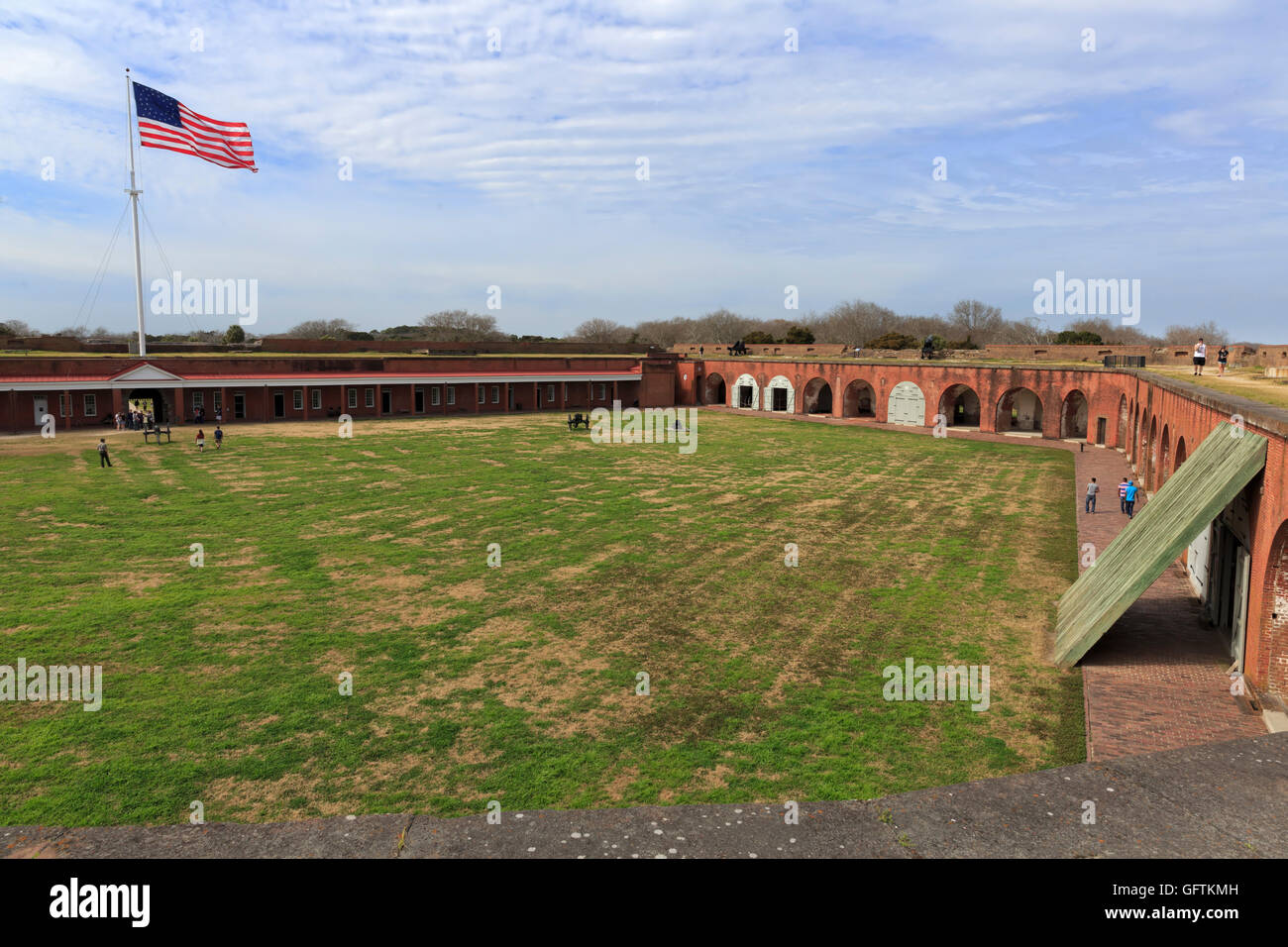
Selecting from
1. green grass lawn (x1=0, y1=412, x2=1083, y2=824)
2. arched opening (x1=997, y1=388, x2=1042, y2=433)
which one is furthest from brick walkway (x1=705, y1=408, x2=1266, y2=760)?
arched opening (x1=997, y1=388, x2=1042, y2=433)

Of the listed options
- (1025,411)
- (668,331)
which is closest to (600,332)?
(668,331)

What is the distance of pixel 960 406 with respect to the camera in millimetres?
46781

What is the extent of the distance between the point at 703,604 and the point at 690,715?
4247 mm

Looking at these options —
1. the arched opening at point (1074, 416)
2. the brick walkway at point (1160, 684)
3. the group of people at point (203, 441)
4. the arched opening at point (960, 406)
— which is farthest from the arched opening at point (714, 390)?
the brick walkway at point (1160, 684)

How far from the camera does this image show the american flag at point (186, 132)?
35.1 metres

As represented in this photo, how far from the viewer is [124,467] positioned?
2697 centimetres

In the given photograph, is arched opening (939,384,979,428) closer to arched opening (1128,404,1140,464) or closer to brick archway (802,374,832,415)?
brick archway (802,374,832,415)

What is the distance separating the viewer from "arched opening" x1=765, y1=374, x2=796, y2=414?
5212 cm

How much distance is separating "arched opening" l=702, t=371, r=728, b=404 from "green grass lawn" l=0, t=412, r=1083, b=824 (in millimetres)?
33328

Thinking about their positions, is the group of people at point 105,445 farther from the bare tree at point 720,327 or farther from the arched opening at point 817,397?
the bare tree at point 720,327

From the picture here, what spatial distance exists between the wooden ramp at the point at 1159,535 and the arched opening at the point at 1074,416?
27.0 m

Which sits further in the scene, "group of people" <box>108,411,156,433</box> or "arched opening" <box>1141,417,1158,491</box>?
"group of people" <box>108,411,156,433</box>

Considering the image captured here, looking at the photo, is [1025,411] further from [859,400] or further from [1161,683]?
[1161,683]
